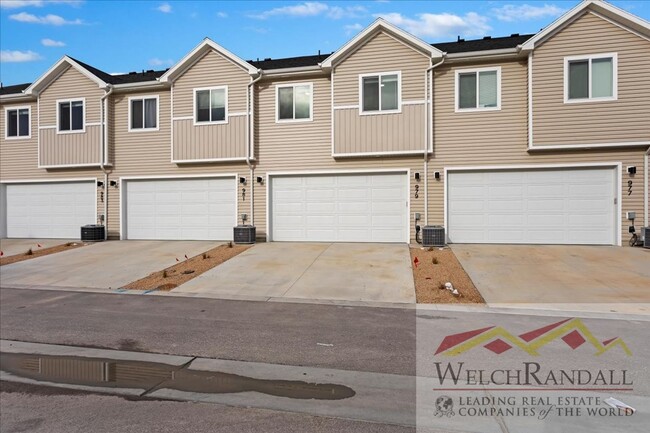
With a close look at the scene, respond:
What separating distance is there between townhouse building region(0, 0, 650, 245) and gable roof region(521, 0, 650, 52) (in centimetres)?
4

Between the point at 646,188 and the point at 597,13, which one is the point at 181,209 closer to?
the point at 597,13

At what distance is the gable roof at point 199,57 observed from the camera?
1533 cm

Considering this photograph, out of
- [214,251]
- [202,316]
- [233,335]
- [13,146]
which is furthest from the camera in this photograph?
[13,146]

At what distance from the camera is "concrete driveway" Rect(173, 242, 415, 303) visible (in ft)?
29.0

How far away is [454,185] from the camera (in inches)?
547

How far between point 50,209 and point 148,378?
53.4 ft

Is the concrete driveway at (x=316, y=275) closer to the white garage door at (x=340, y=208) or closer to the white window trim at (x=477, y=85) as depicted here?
the white garage door at (x=340, y=208)

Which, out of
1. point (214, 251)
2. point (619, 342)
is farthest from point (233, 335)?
point (214, 251)

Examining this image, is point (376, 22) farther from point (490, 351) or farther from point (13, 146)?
point (13, 146)

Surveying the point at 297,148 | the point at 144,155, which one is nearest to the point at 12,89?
the point at 144,155

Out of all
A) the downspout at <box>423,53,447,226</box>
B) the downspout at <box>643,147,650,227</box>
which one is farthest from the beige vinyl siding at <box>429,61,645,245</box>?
the downspout at <box>643,147,650,227</box>

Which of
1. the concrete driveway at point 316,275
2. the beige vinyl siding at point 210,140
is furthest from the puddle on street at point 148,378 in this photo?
the beige vinyl siding at point 210,140

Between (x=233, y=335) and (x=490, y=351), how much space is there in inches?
137
